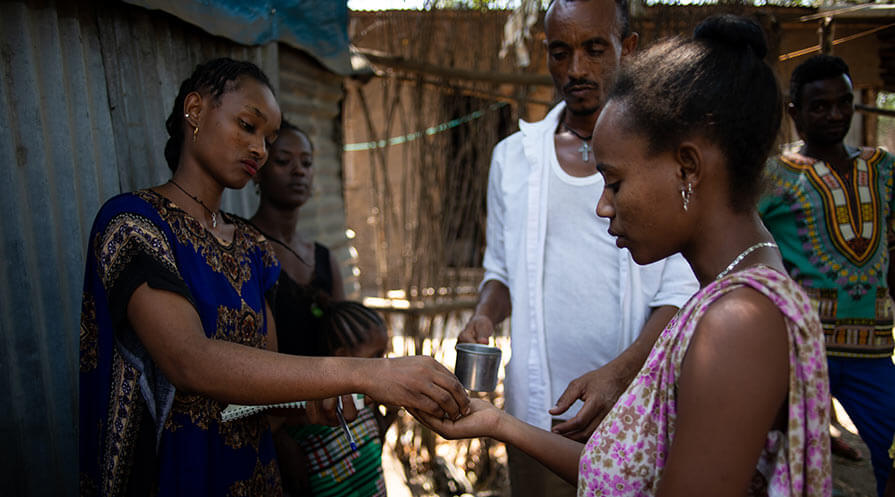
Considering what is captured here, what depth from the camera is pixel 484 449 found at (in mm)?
4898

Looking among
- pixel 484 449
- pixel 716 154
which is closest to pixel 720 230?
pixel 716 154

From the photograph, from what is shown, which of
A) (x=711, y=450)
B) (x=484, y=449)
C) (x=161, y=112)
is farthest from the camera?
(x=484, y=449)

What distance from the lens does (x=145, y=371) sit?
173 cm

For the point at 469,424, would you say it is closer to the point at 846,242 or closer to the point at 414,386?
the point at 414,386

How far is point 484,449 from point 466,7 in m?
3.64

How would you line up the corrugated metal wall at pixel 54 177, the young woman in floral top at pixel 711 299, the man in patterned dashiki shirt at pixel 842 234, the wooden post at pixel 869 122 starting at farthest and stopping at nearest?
the wooden post at pixel 869 122, the man in patterned dashiki shirt at pixel 842 234, the corrugated metal wall at pixel 54 177, the young woman in floral top at pixel 711 299

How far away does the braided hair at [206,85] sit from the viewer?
1.96m

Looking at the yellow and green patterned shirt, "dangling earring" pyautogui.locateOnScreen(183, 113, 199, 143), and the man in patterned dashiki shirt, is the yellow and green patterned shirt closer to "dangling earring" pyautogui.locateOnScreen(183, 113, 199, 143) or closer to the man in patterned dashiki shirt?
the man in patterned dashiki shirt

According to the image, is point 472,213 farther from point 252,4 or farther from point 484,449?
point 252,4

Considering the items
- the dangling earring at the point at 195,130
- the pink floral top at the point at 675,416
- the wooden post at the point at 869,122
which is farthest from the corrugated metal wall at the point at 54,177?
the wooden post at the point at 869,122

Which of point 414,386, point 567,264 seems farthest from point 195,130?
point 567,264

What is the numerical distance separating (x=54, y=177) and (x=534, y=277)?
74.0 inches

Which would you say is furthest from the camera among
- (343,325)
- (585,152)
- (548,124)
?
(343,325)

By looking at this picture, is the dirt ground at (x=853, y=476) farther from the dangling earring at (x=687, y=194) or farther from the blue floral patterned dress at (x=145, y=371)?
the blue floral patterned dress at (x=145, y=371)
